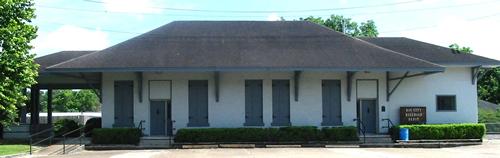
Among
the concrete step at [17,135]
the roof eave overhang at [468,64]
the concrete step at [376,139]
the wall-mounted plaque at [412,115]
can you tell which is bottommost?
the concrete step at [376,139]

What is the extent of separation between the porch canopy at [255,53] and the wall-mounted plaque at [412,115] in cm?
117

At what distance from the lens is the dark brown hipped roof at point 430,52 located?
1292 inches

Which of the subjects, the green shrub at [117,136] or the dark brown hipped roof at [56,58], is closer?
the green shrub at [117,136]

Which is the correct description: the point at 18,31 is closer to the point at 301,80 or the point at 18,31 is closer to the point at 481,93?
the point at 301,80

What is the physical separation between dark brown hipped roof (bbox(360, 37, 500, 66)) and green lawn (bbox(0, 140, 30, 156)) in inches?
784

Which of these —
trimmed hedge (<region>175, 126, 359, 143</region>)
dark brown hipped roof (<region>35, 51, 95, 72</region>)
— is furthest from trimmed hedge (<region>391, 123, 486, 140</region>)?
dark brown hipped roof (<region>35, 51, 95, 72</region>)

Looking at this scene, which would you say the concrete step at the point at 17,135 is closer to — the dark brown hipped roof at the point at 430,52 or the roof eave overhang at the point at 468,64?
the dark brown hipped roof at the point at 430,52

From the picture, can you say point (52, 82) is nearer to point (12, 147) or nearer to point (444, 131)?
point (12, 147)

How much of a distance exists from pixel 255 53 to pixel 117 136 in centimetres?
779

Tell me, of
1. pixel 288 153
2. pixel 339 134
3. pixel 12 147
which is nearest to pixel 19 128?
pixel 12 147

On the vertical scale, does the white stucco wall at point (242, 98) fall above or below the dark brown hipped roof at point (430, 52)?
below

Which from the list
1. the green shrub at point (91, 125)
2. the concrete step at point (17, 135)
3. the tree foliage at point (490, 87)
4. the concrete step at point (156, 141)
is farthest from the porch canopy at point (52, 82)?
the tree foliage at point (490, 87)

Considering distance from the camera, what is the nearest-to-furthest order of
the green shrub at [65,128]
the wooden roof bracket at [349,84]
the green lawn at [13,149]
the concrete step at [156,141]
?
the green lawn at [13,149] → the concrete step at [156,141] → the wooden roof bracket at [349,84] → the green shrub at [65,128]

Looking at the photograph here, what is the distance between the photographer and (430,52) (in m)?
35.0
